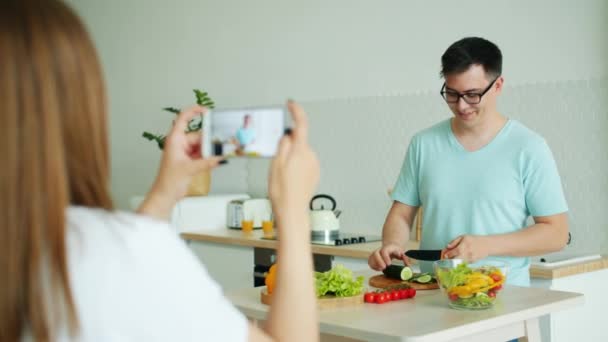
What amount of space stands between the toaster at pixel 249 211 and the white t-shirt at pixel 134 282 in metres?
3.74

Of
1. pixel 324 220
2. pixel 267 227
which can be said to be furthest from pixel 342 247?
pixel 267 227

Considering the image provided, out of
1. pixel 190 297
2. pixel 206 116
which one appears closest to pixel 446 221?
pixel 206 116

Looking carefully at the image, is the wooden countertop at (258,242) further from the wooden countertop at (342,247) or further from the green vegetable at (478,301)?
the green vegetable at (478,301)

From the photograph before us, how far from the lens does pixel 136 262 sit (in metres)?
0.86

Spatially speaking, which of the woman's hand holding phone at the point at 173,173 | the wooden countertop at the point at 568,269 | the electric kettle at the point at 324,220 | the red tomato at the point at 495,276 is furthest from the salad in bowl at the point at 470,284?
the electric kettle at the point at 324,220

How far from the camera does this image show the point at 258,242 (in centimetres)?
414

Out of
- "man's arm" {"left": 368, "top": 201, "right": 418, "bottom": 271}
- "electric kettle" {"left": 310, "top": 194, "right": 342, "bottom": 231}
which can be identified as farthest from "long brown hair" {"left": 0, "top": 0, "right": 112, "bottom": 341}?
"electric kettle" {"left": 310, "top": 194, "right": 342, "bottom": 231}

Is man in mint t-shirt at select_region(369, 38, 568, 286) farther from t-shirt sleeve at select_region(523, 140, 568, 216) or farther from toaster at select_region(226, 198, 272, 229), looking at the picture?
toaster at select_region(226, 198, 272, 229)

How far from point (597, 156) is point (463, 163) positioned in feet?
3.39

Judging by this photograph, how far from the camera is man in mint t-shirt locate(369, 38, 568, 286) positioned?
2459mm

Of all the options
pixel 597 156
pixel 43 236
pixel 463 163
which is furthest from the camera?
pixel 597 156

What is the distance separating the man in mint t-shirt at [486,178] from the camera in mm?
2459

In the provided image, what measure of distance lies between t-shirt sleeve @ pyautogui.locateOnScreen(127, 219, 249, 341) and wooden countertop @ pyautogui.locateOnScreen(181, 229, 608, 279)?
2.27 m

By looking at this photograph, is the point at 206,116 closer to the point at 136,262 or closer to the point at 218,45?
the point at 136,262
